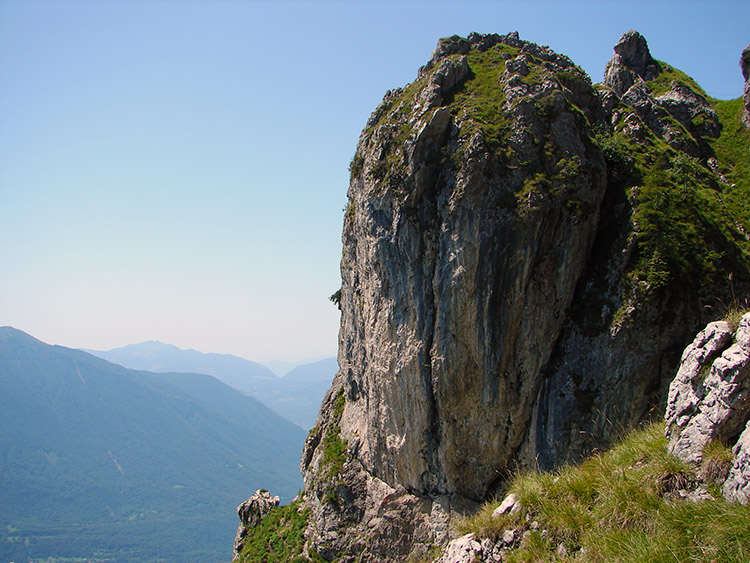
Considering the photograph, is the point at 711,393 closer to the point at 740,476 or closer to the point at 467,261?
the point at 740,476

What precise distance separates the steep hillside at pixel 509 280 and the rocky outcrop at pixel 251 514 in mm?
11276

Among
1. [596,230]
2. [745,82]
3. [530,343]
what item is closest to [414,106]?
[596,230]

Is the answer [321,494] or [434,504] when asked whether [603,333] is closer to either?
[434,504]

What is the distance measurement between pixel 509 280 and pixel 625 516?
1229cm

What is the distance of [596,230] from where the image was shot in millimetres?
20312

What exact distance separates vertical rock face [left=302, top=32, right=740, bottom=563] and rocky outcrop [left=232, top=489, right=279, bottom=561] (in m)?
11.3

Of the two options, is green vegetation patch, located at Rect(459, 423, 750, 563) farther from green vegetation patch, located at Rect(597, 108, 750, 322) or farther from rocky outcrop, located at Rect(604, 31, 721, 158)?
rocky outcrop, located at Rect(604, 31, 721, 158)

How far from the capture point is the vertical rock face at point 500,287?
18109 millimetres

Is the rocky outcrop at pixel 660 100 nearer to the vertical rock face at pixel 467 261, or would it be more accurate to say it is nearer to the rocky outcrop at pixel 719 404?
the vertical rock face at pixel 467 261

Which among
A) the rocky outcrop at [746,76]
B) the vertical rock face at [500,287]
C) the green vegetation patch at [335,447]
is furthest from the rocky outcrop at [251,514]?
the rocky outcrop at [746,76]

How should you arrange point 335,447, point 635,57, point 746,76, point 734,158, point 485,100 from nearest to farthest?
point 485,100 < point 734,158 < point 335,447 < point 746,76 < point 635,57

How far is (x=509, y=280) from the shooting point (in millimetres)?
A: 19328

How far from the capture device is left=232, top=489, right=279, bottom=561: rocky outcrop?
117ft

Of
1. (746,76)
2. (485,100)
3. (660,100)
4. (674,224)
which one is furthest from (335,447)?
(746,76)
